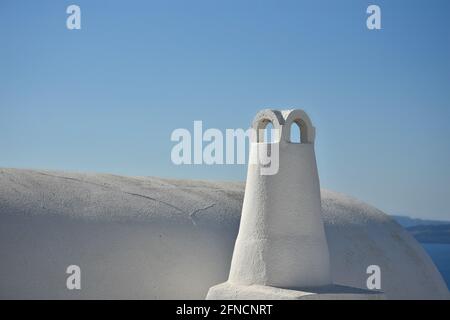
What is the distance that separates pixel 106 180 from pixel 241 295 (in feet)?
14.6

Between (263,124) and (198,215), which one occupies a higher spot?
(263,124)

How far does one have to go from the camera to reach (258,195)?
11453 millimetres

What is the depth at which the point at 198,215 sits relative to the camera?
13.9 metres

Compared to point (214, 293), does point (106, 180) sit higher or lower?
higher

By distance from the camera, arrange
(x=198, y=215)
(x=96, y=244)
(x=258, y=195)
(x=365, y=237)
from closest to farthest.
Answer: (x=258, y=195)
(x=96, y=244)
(x=198, y=215)
(x=365, y=237)

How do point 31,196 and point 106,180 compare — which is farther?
point 106,180
